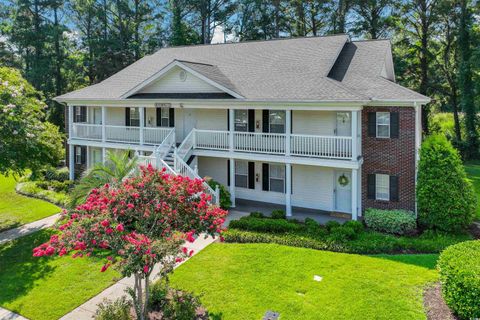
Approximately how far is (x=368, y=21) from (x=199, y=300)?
37549 millimetres

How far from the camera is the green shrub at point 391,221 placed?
1510 cm

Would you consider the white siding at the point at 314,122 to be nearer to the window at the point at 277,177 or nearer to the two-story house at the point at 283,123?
the two-story house at the point at 283,123

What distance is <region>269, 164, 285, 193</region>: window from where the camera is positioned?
1922 cm

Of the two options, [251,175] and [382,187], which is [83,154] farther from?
[382,187]

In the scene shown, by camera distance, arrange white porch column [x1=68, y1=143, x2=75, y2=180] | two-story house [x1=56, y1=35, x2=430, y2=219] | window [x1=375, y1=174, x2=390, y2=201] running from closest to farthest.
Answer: two-story house [x1=56, y1=35, x2=430, y2=219] → window [x1=375, y1=174, x2=390, y2=201] → white porch column [x1=68, y1=143, x2=75, y2=180]

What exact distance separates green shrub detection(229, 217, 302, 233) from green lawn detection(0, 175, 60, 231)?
10442 mm

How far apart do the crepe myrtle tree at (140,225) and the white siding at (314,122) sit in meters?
10.1

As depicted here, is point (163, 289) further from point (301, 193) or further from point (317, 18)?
point (317, 18)

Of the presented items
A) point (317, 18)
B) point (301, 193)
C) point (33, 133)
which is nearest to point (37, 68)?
point (33, 133)

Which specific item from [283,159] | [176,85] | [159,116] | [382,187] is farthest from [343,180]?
[159,116]

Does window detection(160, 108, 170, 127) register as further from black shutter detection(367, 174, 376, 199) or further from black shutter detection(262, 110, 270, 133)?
black shutter detection(367, 174, 376, 199)

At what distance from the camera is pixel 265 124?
19609 mm

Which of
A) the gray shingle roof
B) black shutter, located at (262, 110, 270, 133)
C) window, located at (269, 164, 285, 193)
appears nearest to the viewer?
the gray shingle roof

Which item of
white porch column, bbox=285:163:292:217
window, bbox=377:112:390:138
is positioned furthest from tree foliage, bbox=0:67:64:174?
window, bbox=377:112:390:138
